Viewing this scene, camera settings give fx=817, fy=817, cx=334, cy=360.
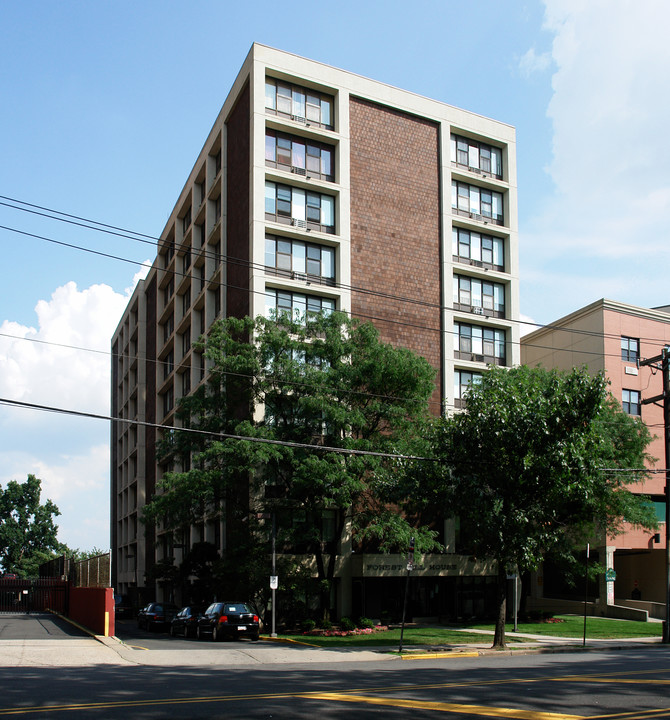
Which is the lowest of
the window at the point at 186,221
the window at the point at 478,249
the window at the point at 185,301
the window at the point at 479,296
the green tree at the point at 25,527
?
the green tree at the point at 25,527

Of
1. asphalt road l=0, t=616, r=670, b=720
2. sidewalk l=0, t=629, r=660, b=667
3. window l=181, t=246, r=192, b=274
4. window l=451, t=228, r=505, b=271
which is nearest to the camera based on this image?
asphalt road l=0, t=616, r=670, b=720

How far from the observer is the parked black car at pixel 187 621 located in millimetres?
32906

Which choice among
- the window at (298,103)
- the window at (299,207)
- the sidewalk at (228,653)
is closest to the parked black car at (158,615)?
the sidewalk at (228,653)

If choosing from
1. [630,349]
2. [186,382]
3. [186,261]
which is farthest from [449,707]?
[186,261]

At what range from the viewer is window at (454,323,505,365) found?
4566cm

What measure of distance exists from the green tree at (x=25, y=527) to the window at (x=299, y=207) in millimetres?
84292

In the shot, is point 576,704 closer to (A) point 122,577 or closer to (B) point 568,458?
(B) point 568,458

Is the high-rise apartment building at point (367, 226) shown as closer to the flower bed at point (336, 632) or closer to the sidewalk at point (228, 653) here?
the flower bed at point (336, 632)

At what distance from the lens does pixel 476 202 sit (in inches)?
1891

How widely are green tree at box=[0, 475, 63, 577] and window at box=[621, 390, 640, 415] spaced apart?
86.6 meters

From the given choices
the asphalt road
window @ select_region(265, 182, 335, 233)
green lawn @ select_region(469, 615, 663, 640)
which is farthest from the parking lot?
window @ select_region(265, 182, 335, 233)

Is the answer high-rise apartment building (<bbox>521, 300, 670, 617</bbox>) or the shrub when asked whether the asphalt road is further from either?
high-rise apartment building (<bbox>521, 300, 670, 617</bbox>)

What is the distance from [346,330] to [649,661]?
19.5 metres

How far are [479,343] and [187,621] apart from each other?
2246cm
